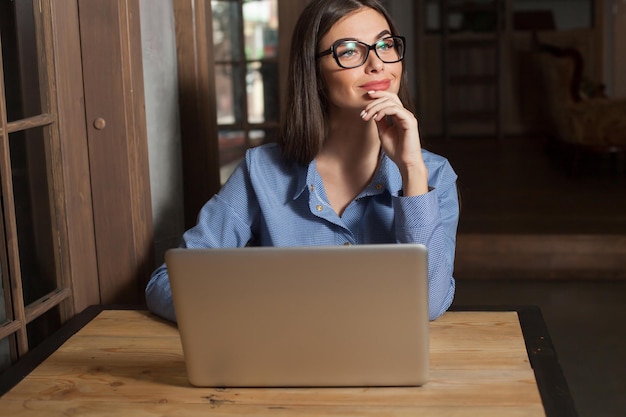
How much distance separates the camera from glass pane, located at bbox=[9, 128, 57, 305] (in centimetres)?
188

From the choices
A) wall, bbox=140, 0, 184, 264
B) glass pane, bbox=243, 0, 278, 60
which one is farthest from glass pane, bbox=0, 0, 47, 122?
glass pane, bbox=243, 0, 278, 60

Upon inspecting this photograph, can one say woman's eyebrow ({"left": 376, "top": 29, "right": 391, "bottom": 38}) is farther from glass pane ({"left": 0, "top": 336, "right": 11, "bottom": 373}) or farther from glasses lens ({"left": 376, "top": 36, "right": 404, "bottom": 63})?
glass pane ({"left": 0, "top": 336, "right": 11, "bottom": 373})

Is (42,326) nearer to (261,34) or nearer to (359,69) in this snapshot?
(359,69)

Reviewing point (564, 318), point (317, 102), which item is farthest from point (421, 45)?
point (317, 102)

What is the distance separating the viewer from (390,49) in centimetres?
196

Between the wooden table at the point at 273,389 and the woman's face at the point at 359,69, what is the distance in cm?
53

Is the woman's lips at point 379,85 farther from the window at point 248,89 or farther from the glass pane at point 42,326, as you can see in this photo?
the window at point 248,89

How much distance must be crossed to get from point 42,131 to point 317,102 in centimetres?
63

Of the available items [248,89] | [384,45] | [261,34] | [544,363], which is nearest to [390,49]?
[384,45]

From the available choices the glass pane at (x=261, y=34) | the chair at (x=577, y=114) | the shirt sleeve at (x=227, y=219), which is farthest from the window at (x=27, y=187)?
the chair at (x=577, y=114)

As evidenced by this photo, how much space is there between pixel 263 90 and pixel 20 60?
2.53 metres

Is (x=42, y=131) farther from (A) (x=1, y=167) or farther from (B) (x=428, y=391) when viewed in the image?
(B) (x=428, y=391)

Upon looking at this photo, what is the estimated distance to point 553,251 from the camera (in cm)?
477

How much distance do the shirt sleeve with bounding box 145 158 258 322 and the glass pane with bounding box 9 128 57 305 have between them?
0.25 meters
